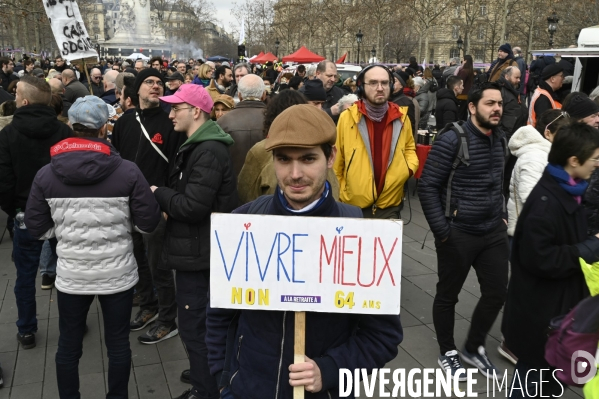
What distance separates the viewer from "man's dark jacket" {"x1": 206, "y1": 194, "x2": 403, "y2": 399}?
76.4 inches

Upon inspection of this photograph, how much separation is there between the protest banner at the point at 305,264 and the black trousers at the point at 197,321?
5.22ft

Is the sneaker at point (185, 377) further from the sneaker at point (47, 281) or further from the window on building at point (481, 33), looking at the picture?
the window on building at point (481, 33)

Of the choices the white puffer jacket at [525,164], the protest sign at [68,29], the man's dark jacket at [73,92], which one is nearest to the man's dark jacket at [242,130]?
the white puffer jacket at [525,164]

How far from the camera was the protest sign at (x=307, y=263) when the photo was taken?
186 cm

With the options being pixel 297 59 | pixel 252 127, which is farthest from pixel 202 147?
pixel 297 59

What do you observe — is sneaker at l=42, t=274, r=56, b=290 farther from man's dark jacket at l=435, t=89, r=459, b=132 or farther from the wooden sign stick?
man's dark jacket at l=435, t=89, r=459, b=132

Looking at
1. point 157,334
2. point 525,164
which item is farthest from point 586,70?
point 157,334

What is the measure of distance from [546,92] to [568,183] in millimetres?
4545

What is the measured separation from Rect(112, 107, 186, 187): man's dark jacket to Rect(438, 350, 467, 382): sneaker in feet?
8.40

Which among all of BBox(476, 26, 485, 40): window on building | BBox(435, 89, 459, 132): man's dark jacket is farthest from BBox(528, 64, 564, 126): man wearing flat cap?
BBox(476, 26, 485, 40): window on building

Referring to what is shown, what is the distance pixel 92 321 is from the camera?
4.89 metres

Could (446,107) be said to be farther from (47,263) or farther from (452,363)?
(47,263)

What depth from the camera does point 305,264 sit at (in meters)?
1.90

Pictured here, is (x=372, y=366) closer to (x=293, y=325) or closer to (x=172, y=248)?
(x=293, y=325)
